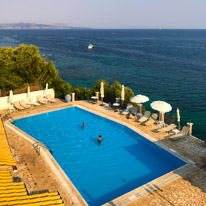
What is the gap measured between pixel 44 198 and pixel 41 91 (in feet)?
53.3

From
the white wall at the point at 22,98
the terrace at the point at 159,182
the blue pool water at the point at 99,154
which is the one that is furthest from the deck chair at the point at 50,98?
the terrace at the point at 159,182

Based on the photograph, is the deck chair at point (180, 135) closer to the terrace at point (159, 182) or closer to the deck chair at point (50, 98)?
the terrace at point (159, 182)

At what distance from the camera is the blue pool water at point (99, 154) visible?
11.0 m

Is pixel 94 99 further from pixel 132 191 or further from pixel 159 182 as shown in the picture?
pixel 132 191

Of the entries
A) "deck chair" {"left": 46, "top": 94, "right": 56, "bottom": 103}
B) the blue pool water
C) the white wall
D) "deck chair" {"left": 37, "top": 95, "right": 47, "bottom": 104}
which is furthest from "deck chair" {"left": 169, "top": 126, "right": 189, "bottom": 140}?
the white wall

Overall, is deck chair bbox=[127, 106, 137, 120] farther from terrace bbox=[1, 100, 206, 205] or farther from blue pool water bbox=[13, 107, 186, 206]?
terrace bbox=[1, 100, 206, 205]

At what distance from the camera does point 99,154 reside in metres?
13.8

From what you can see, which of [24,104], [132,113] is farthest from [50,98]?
[132,113]

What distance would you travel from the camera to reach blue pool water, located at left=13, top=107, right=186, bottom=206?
36.0ft

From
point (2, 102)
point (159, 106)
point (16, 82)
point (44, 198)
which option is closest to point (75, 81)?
point (16, 82)

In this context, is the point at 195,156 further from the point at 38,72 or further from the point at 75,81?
the point at 75,81

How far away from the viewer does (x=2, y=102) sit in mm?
19766

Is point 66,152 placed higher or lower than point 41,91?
lower

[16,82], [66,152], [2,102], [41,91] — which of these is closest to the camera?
[66,152]
